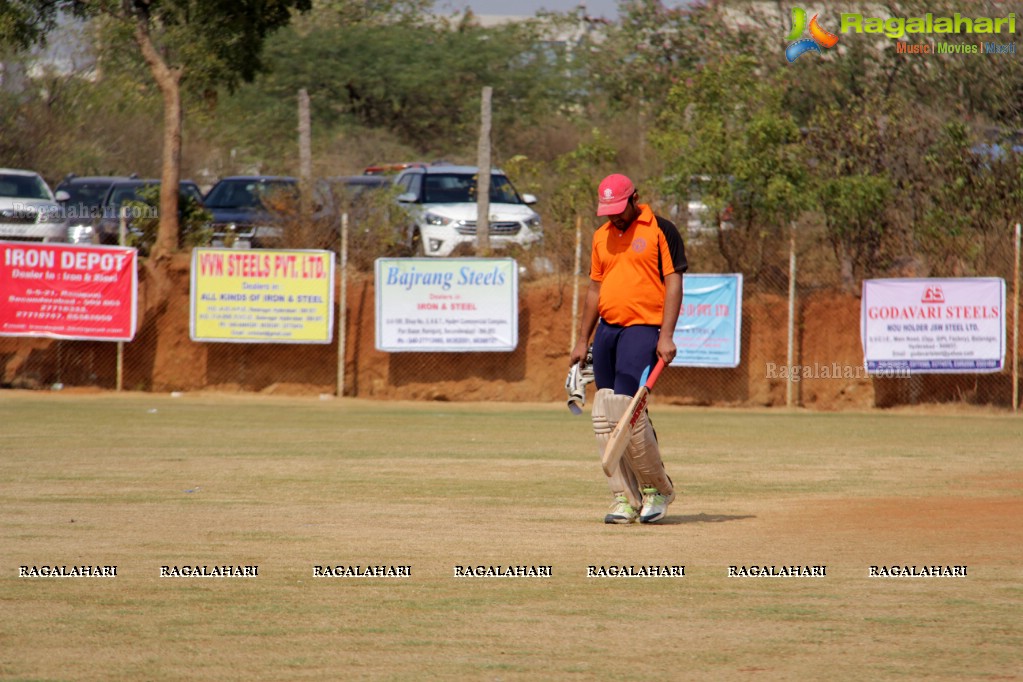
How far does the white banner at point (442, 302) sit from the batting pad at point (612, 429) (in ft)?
46.1

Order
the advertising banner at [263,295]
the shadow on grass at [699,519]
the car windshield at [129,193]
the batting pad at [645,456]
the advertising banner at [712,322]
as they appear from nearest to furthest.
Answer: the batting pad at [645,456]
the shadow on grass at [699,519]
the advertising banner at [712,322]
the advertising banner at [263,295]
the car windshield at [129,193]

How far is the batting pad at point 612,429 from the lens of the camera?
29.1 ft

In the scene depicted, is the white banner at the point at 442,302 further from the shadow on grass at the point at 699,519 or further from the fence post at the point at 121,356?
the shadow on grass at the point at 699,519

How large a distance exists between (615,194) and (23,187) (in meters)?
22.3

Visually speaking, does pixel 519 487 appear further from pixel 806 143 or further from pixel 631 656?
pixel 806 143

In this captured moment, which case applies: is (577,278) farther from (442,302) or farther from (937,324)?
(937,324)

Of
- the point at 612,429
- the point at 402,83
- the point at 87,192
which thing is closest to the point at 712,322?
the point at 612,429

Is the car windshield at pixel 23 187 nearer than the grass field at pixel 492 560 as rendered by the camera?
No

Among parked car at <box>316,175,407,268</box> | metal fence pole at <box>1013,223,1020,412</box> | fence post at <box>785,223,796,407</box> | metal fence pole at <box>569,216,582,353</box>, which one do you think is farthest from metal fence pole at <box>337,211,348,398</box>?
metal fence pole at <box>1013,223,1020,412</box>

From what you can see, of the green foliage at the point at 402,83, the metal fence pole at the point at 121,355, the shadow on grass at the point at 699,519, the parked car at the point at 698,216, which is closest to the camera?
the shadow on grass at the point at 699,519

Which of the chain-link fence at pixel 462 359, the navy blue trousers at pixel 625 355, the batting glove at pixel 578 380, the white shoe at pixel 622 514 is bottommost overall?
the chain-link fence at pixel 462 359

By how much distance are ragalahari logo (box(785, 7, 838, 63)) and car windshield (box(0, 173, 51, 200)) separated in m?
18.5

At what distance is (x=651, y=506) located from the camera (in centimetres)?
913

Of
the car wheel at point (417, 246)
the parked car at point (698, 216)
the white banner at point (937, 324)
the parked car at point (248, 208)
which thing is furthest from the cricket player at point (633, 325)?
the parked car at point (248, 208)
